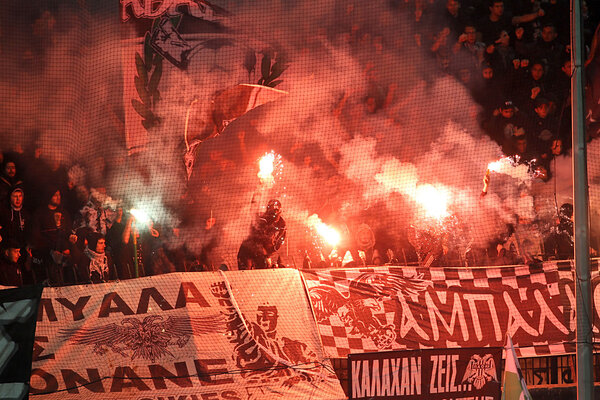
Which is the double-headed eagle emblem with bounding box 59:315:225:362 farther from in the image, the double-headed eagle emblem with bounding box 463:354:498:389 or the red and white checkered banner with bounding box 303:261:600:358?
the double-headed eagle emblem with bounding box 463:354:498:389

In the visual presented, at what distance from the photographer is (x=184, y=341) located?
6055 millimetres

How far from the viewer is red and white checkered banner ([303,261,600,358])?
6.11 meters

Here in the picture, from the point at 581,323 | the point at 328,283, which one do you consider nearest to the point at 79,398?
the point at 328,283

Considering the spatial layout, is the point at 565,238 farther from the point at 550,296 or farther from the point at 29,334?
the point at 29,334

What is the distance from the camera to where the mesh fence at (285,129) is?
25.5ft

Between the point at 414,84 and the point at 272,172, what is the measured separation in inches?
84.0

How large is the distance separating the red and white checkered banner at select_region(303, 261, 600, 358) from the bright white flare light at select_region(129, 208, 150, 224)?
285 cm

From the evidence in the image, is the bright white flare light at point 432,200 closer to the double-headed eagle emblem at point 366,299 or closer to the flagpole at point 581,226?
the double-headed eagle emblem at point 366,299

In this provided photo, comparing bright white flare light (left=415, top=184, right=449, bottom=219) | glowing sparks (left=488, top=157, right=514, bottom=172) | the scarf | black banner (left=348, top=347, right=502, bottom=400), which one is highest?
glowing sparks (left=488, top=157, right=514, bottom=172)

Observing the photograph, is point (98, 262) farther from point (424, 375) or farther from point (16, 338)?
point (424, 375)

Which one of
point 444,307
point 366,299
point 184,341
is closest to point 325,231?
point 366,299

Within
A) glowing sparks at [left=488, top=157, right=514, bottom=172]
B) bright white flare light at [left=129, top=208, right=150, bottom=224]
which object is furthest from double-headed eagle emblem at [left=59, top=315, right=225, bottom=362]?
glowing sparks at [left=488, top=157, right=514, bottom=172]

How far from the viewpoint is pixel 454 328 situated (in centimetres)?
620

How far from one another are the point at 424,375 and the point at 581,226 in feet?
6.98
